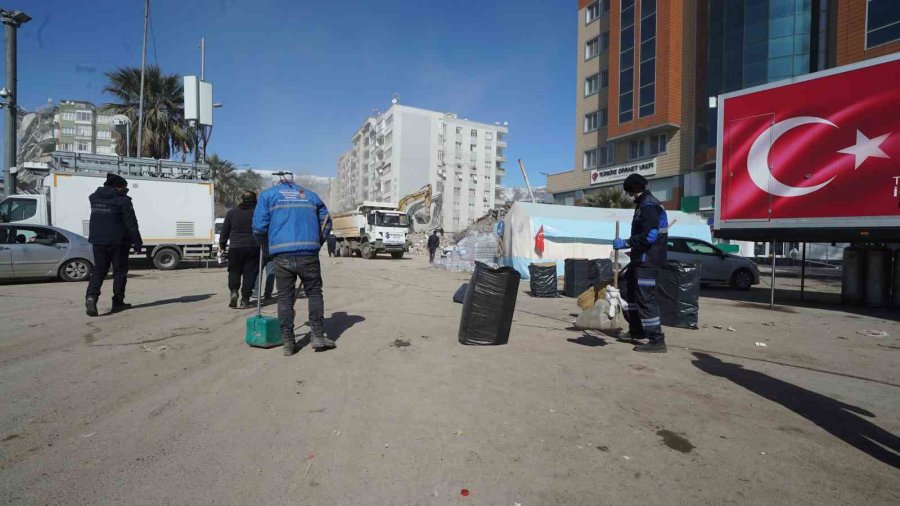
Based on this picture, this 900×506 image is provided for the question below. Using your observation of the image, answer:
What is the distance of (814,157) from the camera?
28.9 feet

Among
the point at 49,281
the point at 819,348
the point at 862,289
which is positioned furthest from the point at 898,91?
the point at 49,281

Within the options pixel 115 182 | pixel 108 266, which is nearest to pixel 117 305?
pixel 108 266

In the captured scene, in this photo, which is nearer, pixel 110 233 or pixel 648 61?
pixel 110 233

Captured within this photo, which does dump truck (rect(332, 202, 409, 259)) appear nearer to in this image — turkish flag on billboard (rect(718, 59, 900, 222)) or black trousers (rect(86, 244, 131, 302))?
turkish flag on billboard (rect(718, 59, 900, 222))

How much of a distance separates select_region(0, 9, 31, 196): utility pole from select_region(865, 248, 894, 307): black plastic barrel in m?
23.4

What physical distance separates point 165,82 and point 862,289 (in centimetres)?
3039

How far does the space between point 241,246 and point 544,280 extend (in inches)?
253

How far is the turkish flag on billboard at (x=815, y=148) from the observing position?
798 cm

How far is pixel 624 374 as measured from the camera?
413 centimetres

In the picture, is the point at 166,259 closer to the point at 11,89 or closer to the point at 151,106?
the point at 11,89

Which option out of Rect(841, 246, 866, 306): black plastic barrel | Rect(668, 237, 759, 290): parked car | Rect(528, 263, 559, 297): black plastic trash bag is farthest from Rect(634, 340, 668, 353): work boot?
Rect(668, 237, 759, 290): parked car

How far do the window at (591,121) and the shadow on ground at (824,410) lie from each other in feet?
118

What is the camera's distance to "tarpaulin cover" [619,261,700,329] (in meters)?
6.77

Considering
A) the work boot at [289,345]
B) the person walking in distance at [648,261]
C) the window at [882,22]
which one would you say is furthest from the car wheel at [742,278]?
the window at [882,22]
